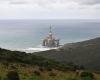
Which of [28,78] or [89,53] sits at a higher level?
[28,78]

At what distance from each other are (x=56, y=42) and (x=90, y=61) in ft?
296

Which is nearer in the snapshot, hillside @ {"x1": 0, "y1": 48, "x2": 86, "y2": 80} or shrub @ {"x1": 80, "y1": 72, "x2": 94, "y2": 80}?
hillside @ {"x1": 0, "y1": 48, "x2": 86, "y2": 80}

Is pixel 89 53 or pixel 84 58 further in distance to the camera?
pixel 89 53

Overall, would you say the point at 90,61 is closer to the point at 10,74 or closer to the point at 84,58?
the point at 84,58

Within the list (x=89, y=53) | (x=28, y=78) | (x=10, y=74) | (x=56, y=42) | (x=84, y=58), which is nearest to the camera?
(x=10, y=74)

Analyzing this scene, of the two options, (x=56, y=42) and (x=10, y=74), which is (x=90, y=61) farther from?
(x=56, y=42)

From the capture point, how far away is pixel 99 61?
276 ft

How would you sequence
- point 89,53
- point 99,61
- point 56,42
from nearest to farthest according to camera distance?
1. point 99,61
2. point 89,53
3. point 56,42

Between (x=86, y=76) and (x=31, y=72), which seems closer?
(x=86, y=76)

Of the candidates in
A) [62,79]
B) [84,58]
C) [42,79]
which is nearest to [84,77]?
[62,79]

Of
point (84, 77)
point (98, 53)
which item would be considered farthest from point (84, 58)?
point (84, 77)

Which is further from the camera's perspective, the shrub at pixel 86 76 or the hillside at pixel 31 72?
the shrub at pixel 86 76

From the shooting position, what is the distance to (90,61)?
85.9 meters

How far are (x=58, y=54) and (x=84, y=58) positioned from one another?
12222mm
